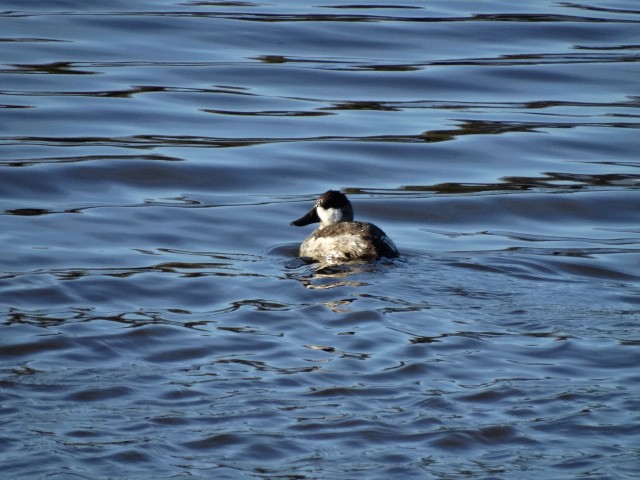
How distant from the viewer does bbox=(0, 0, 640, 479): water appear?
6.07m

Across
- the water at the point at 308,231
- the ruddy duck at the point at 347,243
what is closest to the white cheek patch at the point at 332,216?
the ruddy duck at the point at 347,243

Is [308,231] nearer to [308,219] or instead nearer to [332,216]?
[308,219]

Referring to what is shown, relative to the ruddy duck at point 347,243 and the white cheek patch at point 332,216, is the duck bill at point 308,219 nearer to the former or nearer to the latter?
the white cheek patch at point 332,216

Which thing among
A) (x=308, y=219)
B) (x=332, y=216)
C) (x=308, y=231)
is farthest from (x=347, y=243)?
(x=308, y=231)

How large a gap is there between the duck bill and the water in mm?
281

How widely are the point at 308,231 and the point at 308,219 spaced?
2.23ft

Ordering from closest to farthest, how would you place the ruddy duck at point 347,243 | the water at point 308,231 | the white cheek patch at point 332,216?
the water at point 308,231 → the ruddy duck at point 347,243 → the white cheek patch at point 332,216

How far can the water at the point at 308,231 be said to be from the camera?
19.9ft

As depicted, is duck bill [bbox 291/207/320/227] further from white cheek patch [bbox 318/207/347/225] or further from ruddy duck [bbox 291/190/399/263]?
ruddy duck [bbox 291/190/399/263]

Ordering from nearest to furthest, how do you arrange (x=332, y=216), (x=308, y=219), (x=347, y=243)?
(x=347, y=243) < (x=332, y=216) < (x=308, y=219)

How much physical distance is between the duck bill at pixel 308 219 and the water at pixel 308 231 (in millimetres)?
281

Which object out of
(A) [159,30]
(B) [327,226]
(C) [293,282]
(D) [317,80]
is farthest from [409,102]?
(C) [293,282]

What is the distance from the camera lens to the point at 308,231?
12.2m

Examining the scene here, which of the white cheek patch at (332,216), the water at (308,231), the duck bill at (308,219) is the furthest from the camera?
the duck bill at (308,219)
